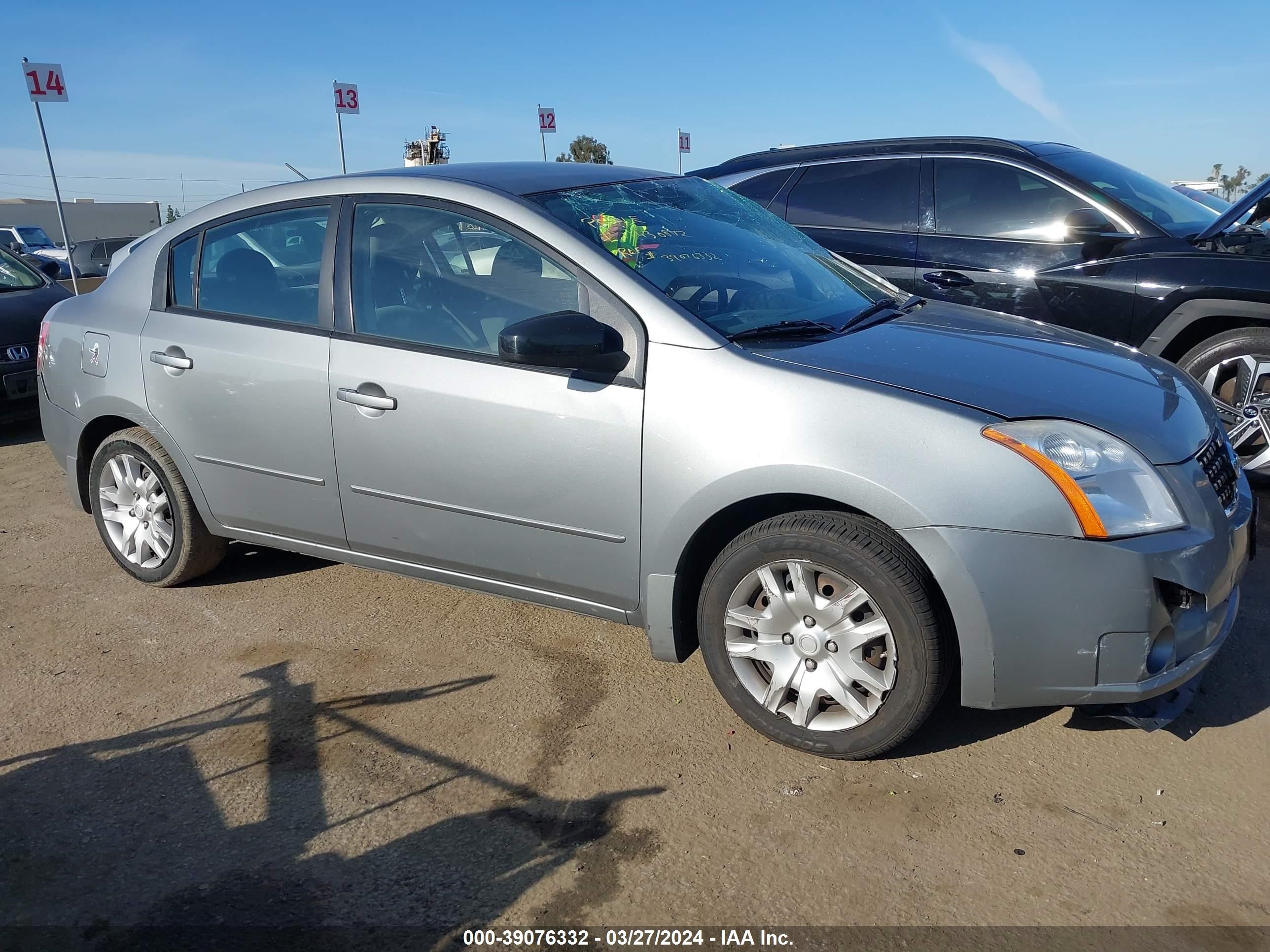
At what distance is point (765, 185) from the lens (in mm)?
→ 6562

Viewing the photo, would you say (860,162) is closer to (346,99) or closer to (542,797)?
(542,797)

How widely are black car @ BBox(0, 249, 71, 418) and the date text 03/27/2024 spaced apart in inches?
246

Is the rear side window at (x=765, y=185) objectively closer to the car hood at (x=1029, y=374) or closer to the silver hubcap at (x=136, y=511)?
the car hood at (x=1029, y=374)

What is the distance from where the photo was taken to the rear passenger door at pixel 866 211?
596 cm

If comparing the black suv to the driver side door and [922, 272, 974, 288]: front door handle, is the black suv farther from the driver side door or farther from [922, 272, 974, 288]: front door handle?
the driver side door

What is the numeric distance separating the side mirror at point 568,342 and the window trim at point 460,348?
5 cm

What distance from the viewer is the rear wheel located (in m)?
5.00

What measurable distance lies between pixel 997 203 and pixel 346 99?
11.8 metres

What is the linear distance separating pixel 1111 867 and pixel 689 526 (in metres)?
1.38

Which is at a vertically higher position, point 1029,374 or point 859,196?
point 859,196

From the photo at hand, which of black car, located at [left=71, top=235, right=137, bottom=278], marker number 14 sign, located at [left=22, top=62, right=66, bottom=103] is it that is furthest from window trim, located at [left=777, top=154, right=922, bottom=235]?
marker number 14 sign, located at [left=22, top=62, right=66, bottom=103]

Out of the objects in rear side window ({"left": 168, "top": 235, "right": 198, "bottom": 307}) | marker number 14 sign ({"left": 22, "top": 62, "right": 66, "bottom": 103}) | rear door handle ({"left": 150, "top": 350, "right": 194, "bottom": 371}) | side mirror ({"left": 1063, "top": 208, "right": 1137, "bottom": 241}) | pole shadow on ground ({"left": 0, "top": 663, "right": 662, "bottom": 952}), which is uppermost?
marker number 14 sign ({"left": 22, "top": 62, "right": 66, "bottom": 103})

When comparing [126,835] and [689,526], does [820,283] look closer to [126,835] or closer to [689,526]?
[689,526]

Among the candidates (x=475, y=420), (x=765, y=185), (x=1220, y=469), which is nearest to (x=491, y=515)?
(x=475, y=420)
